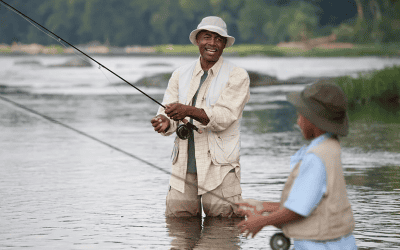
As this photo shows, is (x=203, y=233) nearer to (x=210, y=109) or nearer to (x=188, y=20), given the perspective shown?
(x=210, y=109)

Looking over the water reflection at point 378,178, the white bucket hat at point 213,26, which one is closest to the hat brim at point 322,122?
the white bucket hat at point 213,26

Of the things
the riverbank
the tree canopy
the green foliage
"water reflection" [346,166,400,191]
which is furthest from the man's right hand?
the tree canopy

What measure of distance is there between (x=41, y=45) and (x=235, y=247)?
3717 inches

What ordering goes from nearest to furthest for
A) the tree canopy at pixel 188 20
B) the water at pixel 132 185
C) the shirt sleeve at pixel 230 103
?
1. the shirt sleeve at pixel 230 103
2. the water at pixel 132 185
3. the tree canopy at pixel 188 20

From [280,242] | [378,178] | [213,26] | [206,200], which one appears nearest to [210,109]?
[213,26]

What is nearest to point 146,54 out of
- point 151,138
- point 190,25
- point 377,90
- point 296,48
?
point 190,25

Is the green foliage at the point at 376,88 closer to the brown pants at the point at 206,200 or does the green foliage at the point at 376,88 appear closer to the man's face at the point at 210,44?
the brown pants at the point at 206,200

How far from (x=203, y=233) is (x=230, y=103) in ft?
3.56

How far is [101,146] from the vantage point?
1178 cm

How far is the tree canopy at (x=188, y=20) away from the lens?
80375mm

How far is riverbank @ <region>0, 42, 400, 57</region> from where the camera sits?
79988mm

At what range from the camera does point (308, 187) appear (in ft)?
9.82

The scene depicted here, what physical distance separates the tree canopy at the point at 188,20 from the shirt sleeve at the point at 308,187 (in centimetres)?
7605

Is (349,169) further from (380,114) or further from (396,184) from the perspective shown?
(380,114)
